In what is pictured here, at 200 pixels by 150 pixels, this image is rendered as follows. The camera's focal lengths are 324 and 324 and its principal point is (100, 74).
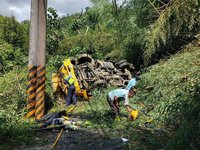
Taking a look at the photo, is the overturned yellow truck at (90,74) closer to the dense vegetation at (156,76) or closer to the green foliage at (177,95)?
the dense vegetation at (156,76)

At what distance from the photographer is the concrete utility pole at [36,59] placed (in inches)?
392

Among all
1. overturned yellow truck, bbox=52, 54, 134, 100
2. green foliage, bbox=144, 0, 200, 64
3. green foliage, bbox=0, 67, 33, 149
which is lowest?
green foliage, bbox=0, 67, 33, 149

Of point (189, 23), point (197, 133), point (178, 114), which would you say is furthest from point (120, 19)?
point (197, 133)

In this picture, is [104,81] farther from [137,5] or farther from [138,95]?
[137,5]

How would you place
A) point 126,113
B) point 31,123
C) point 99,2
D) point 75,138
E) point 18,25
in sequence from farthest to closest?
point 18,25 < point 99,2 < point 126,113 < point 31,123 < point 75,138

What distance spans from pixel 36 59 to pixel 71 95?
115 inches

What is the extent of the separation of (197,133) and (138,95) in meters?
6.94

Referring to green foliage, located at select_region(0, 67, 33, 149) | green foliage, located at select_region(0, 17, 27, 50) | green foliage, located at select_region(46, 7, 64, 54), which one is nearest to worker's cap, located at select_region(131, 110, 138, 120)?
green foliage, located at select_region(0, 67, 33, 149)

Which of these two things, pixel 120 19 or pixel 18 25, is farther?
pixel 18 25

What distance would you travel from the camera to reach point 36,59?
10.1 meters

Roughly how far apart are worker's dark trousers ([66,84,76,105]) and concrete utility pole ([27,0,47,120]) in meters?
2.41

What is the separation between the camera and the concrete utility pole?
997 cm

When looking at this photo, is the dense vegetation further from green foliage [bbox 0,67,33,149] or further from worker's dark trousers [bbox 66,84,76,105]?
worker's dark trousers [bbox 66,84,76,105]

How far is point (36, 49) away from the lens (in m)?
10.0
